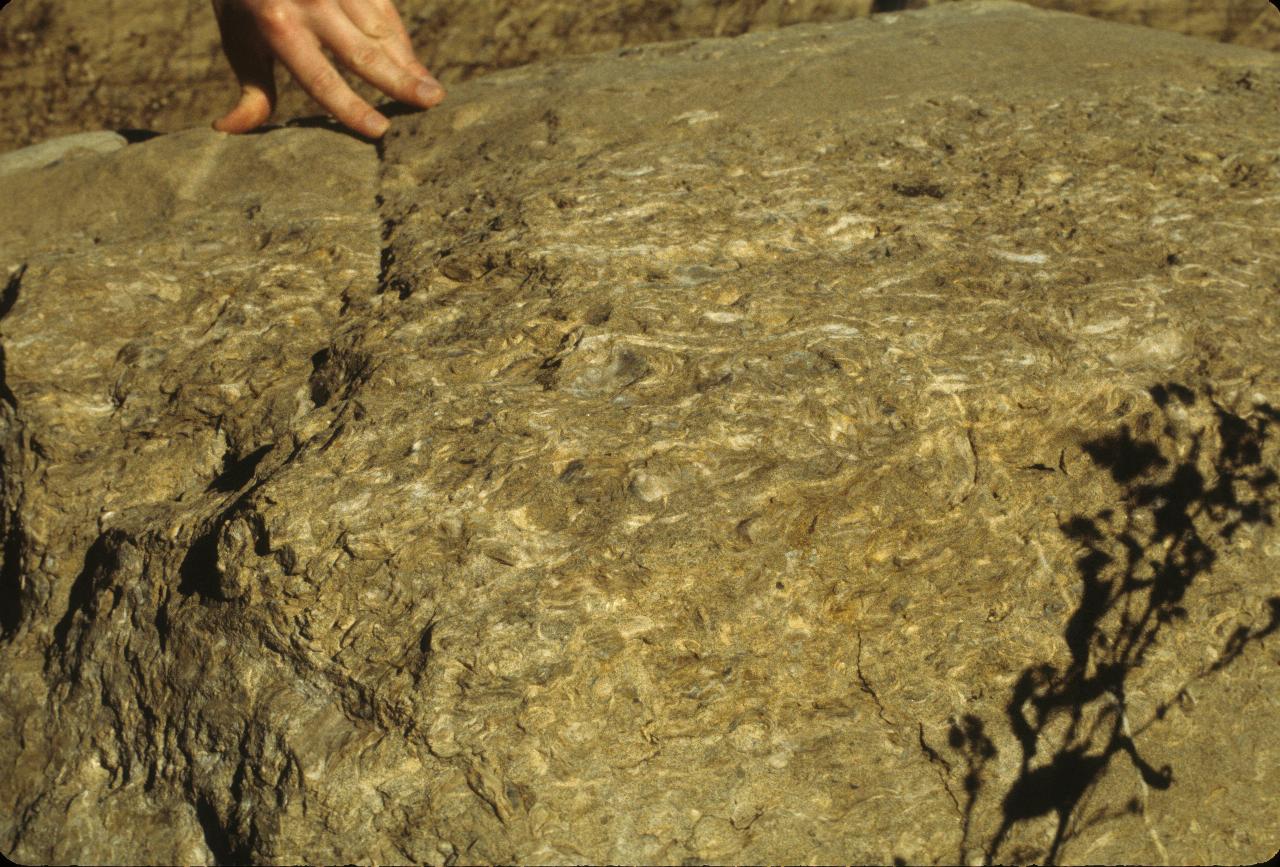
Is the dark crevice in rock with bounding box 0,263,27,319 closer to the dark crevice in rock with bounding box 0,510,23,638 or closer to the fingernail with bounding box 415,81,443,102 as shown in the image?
the dark crevice in rock with bounding box 0,510,23,638

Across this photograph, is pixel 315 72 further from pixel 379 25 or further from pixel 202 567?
pixel 202 567

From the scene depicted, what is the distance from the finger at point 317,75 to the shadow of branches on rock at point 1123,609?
6.90 feet

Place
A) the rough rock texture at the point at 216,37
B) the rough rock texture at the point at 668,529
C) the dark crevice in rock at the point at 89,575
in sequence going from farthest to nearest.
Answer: the rough rock texture at the point at 216,37, the dark crevice in rock at the point at 89,575, the rough rock texture at the point at 668,529

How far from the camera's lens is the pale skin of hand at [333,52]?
3301mm

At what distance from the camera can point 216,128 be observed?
10.9 ft

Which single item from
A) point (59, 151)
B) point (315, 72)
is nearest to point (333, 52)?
point (315, 72)

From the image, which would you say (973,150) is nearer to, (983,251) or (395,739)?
(983,251)

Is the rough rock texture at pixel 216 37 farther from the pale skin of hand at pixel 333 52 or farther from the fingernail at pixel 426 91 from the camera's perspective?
the fingernail at pixel 426 91

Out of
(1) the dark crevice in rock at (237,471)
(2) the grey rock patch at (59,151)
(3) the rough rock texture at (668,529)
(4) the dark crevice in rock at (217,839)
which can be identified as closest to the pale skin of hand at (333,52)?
(2) the grey rock patch at (59,151)

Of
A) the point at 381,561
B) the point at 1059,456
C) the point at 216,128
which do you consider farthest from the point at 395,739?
the point at 216,128

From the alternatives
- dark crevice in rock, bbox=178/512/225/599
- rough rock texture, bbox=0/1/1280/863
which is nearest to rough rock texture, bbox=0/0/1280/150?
rough rock texture, bbox=0/1/1280/863

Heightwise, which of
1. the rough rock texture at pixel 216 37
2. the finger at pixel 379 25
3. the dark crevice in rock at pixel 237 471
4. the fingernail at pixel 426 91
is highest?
the finger at pixel 379 25

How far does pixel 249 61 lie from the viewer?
347 cm

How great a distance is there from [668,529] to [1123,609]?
31.9 inches
